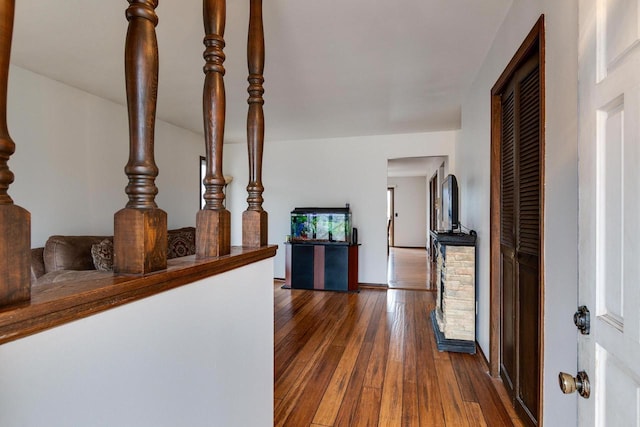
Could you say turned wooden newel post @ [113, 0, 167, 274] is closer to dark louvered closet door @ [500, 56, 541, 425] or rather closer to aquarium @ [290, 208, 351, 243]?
dark louvered closet door @ [500, 56, 541, 425]

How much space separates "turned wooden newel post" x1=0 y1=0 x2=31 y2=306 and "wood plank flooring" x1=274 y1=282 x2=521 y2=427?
68.7 inches

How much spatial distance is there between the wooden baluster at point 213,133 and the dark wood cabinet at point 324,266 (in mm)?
3968

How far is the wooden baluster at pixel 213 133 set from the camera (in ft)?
3.57

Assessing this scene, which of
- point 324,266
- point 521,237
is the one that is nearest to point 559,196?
point 521,237

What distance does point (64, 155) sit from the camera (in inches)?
127

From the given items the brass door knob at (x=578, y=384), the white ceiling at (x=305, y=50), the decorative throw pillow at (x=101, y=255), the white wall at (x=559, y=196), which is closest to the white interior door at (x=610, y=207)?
the brass door knob at (x=578, y=384)

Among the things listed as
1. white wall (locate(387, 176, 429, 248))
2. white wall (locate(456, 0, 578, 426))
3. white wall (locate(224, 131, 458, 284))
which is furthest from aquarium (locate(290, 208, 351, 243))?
white wall (locate(387, 176, 429, 248))

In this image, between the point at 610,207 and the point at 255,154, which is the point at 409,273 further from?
the point at 610,207

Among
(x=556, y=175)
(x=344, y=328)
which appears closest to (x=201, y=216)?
(x=556, y=175)

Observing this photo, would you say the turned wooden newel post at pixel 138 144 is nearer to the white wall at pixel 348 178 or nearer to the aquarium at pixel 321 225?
the aquarium at pixel 321 225

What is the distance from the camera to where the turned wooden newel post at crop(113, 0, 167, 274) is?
2.45 feet

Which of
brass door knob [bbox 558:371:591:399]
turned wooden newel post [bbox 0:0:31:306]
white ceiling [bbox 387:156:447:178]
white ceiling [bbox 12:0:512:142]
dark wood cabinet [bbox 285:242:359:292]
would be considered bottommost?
dark wood cabinet [bbox 285:242:359:292]

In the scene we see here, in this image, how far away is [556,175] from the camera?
4.37ft

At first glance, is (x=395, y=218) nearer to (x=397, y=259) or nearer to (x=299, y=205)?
(x=397, y=259)
